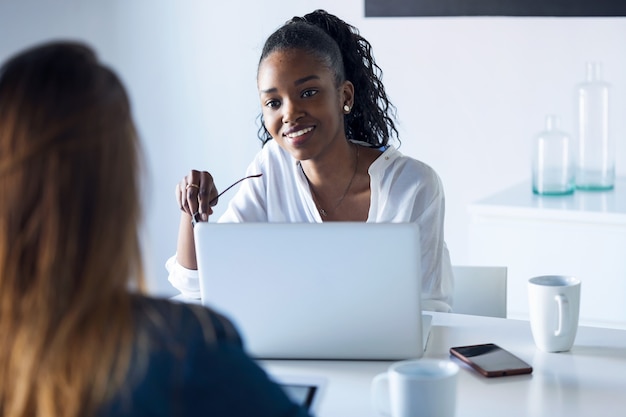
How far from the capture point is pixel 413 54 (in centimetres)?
336

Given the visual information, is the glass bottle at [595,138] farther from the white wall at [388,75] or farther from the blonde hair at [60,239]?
the blonde hair at [60,239]

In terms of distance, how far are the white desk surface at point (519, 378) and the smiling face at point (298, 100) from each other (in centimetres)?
64

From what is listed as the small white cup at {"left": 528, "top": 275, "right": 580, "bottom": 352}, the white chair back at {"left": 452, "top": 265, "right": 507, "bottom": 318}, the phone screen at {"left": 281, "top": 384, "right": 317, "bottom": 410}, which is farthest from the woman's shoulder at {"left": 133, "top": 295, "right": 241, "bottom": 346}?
the white chair back at {"left": 452, "top": 265, "right": 507, "bottom": 318}

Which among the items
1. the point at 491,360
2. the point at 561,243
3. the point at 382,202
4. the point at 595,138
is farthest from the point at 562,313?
the point at 595,138

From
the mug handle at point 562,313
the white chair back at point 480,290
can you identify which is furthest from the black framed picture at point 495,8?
the mug handle at point 562,313

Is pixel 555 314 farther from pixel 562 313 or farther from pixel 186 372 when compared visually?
pixel 186 372

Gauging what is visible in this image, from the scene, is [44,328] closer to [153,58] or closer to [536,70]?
[536,70]

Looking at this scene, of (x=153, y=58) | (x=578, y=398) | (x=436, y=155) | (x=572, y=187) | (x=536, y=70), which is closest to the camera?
(x=578, y=398)

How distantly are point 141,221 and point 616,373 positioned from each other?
88 centimetres

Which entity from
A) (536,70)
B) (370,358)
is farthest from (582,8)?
(370,358)

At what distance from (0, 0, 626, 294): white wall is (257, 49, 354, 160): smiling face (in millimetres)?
1177

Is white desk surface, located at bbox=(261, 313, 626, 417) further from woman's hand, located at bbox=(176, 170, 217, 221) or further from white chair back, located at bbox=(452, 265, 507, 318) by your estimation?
woman's hand, located at bbox=(176, 170, 217, 221)

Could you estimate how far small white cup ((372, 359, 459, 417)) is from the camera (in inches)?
49.3

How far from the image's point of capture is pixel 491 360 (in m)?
1.50
